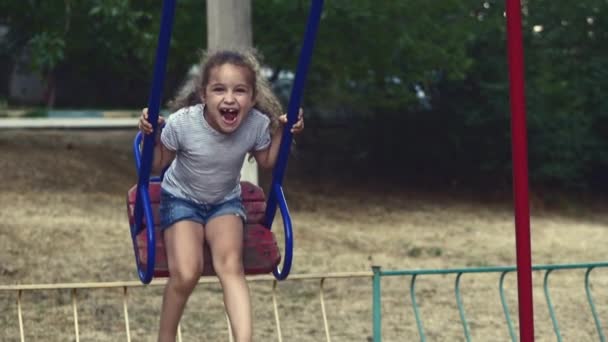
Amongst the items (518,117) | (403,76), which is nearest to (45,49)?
(403,76)

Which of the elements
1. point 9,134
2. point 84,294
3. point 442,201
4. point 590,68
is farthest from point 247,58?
point 590,68

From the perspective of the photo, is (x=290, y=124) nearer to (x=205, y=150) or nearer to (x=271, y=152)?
(x=271, y=152)

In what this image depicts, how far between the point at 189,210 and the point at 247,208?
34 centimetres

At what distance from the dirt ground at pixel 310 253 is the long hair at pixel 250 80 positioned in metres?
3.41

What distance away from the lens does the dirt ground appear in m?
7.94

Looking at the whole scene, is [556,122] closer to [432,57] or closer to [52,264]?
[432,57]

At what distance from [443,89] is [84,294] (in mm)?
7949

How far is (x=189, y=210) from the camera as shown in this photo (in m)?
4.13

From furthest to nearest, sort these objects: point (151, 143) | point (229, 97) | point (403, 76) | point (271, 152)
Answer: point (403, 76) → point (271, 152) → point (229, 97) → point (151, 143)

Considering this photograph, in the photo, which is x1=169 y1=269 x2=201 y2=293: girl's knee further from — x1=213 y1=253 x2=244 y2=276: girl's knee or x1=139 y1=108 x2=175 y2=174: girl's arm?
x1=139 y1=108 x2=175 y2=174: girl's arm

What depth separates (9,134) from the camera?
44.6 ft

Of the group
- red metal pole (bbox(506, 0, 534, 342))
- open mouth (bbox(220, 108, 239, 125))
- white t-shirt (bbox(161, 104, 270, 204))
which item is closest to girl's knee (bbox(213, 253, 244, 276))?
white t-shirt (bbox(161, 104, 270, 204))

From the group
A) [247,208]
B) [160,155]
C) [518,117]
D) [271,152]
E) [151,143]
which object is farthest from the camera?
[247,208]

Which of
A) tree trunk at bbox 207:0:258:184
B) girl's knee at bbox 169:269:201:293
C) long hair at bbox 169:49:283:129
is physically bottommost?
girl's knee at bbox 169:269:201:293
